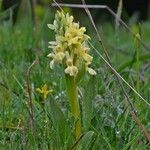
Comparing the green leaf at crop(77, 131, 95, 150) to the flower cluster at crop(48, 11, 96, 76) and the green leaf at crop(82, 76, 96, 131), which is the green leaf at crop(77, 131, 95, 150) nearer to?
the green leaf at crop(82, 76, 96, 131)

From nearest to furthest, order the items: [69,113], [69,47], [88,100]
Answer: [69,47], [88,100], [69,113]

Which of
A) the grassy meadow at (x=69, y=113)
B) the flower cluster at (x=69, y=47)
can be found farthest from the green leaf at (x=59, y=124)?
the flower cluster at (x=69, y=47)

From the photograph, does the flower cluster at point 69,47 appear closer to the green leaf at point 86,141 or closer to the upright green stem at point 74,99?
the upright green stem at point 74,99

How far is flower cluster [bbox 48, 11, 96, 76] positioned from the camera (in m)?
2.07

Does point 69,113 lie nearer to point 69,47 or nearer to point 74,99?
point 74,99

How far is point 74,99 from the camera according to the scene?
217 centimetres

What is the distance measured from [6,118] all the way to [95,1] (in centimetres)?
734

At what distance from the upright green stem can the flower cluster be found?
4cm

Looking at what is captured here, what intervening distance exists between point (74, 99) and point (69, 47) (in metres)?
0.19

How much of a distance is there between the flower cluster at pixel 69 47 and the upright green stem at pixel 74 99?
0.14ft

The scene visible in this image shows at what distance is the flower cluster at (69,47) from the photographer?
81.6 inches

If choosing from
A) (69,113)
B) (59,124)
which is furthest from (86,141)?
(69,113)

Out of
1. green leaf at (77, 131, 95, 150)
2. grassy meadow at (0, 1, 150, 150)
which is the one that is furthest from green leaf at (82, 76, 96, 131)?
green leaf at (77, 131, 95, 150)

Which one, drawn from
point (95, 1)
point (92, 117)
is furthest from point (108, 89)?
point (95, 1)
